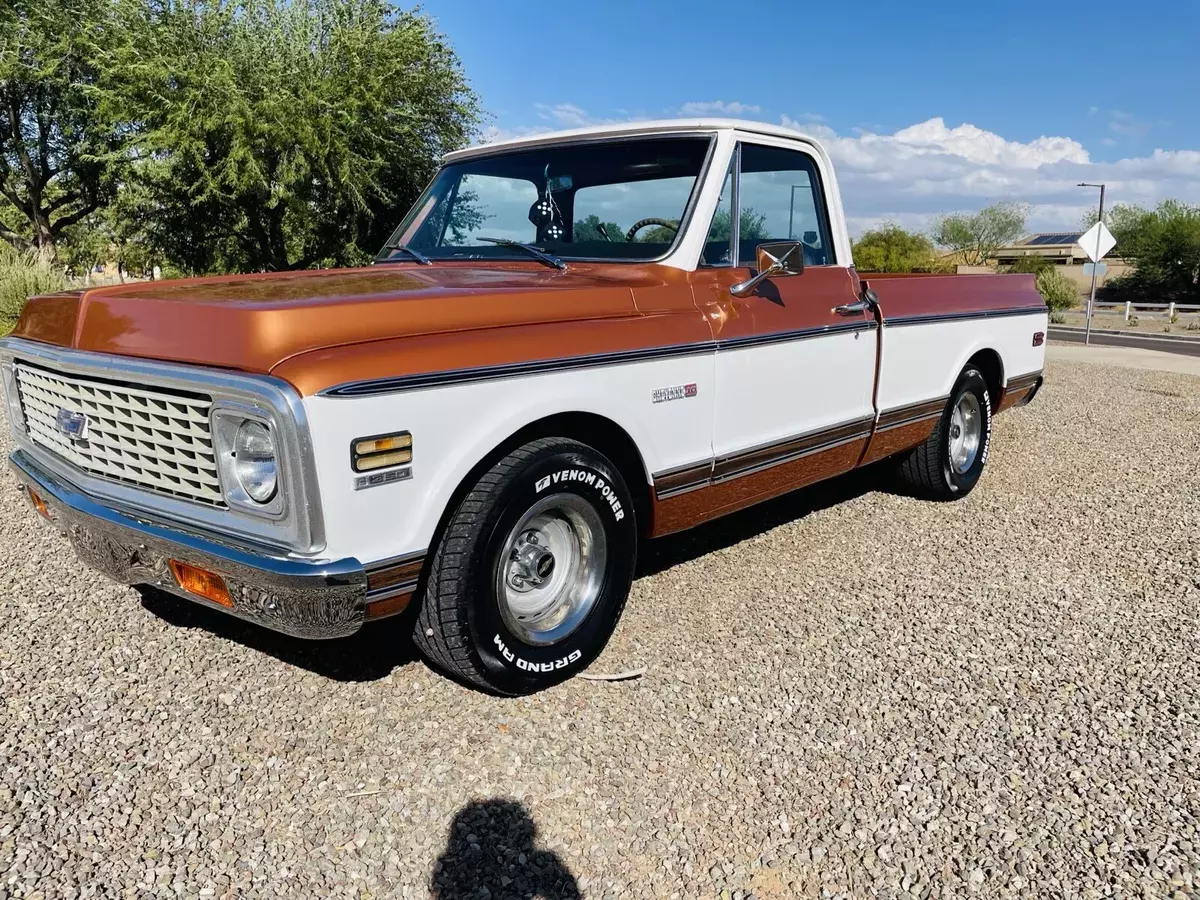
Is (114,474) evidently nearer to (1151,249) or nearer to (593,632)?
(593,632)

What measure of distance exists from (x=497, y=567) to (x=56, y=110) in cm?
2376

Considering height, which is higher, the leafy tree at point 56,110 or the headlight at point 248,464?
the leafy tree at point 56,110

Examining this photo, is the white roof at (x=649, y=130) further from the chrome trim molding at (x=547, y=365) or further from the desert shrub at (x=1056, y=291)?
the desert shrub at (x=1056, y=291)

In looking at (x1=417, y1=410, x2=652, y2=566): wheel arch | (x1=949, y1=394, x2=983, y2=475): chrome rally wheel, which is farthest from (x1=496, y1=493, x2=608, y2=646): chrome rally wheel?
(x1=949, y1=394, x2=983, y2=475): chrome rally wheel

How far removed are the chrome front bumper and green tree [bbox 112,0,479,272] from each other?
13.6 m

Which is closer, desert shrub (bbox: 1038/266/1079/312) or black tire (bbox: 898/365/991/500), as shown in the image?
black tire (bbox: 898/365/991/500)

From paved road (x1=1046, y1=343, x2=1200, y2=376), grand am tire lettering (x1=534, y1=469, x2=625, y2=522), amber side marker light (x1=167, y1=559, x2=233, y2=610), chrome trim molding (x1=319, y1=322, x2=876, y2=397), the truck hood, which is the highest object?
the truck hood

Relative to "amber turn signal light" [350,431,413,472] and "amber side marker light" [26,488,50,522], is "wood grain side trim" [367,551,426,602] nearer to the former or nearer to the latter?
"amber turn signal light" [350,431,413,472]

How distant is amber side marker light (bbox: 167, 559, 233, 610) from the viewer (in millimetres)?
2598

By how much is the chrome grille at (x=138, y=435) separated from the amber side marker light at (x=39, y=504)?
8.0 inches

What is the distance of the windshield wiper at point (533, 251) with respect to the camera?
12.1 ft

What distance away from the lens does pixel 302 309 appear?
2482 millimetres

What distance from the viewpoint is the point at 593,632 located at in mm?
3287

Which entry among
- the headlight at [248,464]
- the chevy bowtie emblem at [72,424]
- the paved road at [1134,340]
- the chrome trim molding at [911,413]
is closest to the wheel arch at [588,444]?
the headlight at [248,464]
